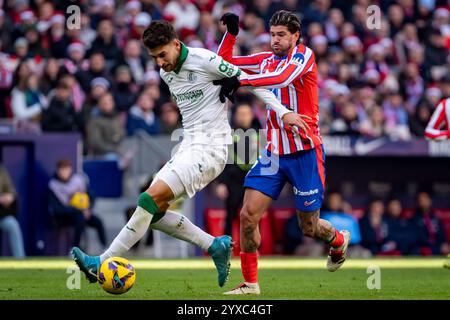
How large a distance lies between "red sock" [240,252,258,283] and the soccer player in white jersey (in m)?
0.24

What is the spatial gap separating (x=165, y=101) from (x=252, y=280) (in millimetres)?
9968

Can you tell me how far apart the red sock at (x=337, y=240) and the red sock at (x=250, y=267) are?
137 cm

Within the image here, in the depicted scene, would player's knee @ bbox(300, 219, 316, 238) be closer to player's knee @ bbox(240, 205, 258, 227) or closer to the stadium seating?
player's knee @ bbox(240, 205, 258, 227)

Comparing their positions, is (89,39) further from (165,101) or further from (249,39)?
(249,39)

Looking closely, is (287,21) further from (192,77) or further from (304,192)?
(304,192)

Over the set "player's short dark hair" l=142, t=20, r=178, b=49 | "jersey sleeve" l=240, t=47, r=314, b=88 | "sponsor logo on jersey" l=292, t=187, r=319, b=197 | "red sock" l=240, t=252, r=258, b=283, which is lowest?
"red sock" l=240, t=252, r=258, b=283

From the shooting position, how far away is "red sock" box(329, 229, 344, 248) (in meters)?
10.6

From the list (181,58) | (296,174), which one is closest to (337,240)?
(296,174)

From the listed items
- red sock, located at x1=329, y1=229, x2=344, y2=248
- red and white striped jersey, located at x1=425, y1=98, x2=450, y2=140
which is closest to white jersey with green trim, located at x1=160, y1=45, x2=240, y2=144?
red sock, located at x1=329, y1=229, x2=344, y2=248

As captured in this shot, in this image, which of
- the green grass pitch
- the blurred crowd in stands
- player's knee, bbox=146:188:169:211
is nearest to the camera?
player's knee, bbox=146:188:169:211

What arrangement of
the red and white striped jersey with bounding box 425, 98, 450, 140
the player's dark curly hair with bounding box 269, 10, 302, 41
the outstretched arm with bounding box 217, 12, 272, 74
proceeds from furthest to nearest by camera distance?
the red and white striped jersey with bounding box 425, 98, 450, 140 < the outstretched arm with bounding box 217, 12, 272, 74 < the player's dark curly hair with bounding box 269, 10, 302, 41

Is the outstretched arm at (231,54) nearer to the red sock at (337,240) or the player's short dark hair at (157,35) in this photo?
the player's short dark hair at (157,35)

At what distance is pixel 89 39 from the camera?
19.8 metres
